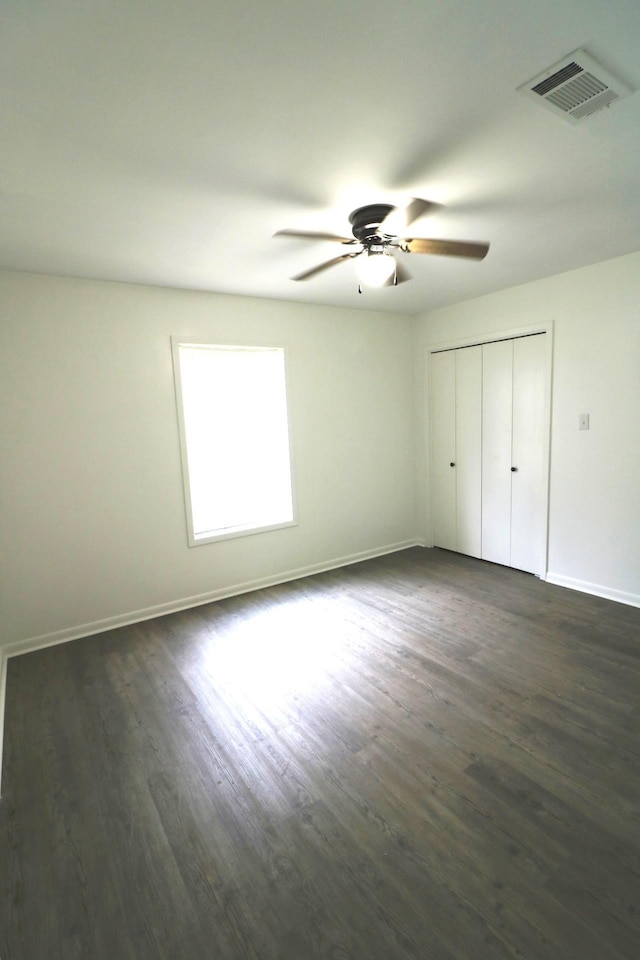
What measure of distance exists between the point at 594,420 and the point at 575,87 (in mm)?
2450

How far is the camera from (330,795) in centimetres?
174

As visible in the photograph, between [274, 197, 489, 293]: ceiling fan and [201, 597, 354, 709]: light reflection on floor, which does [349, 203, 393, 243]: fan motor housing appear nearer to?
[274, 197, 489, 293]: ceiling fan

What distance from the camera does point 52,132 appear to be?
60.2 inches

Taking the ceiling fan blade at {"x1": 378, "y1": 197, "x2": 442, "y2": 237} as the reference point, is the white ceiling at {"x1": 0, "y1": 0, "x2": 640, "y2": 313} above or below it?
above

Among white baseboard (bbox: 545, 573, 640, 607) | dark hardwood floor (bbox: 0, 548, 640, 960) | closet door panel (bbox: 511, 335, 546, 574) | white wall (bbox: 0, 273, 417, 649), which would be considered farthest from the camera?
closet door panel (bbox: 511, 335, 546, 574)

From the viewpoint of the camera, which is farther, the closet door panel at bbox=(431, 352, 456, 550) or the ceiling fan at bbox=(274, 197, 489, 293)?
the closet door panel at bbox=(431, 352, 456, 550)

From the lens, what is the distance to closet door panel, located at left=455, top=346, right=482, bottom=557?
13.8 feet

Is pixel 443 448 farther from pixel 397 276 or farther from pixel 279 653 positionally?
pixel 279 653

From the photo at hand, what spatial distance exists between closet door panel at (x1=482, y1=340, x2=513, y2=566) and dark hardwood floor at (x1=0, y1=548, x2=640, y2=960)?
1183 millimetres

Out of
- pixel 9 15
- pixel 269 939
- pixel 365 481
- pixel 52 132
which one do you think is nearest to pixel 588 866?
pixel 269 939

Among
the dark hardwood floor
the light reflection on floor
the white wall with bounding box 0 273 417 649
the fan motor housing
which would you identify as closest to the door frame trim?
the white wall with bounding box 0 273 417 649

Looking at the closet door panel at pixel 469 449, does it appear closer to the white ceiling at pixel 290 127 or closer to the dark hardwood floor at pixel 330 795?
the dark hardwood floor at pixel 330 795

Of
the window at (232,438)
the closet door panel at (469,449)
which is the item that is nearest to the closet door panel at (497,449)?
the closet door panel at (469,449)

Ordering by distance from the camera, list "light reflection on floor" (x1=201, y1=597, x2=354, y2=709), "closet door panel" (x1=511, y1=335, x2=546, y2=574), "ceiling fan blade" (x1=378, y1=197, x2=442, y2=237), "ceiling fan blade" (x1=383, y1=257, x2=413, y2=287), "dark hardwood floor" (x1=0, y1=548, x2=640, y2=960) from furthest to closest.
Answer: "closet door panel" (x1=511, y1=335, x2=546, y2=574) < "light reflection on floor" (x1=201, y1=597, x2=354, y2=709) < "ceiling fan blade" (x1=383, y1=257, x2=413, y2=287) < "ceiling fan blade" (x1=378, y1=197, x2=442, y2=237) < "dark hardwood floor" (x1=0, y1=548, x2=640, y2=960)
